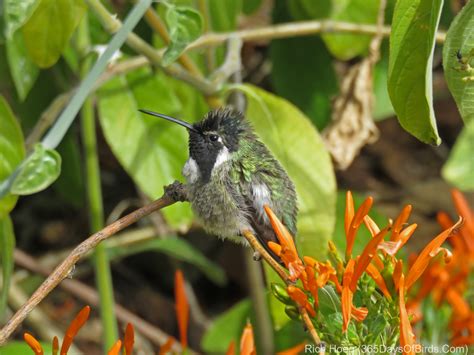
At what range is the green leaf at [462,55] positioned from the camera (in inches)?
54.6

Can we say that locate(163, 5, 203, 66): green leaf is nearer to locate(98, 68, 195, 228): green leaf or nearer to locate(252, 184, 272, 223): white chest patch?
locate(252, 184, 272, 223): white chest patch

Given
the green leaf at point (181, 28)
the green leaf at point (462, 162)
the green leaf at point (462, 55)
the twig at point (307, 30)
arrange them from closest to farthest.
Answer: the green leaf at point (462, 162)
the green leaf at point (462, 55)
the green leaf at point (181, 28)
the twig at point (307, 30)

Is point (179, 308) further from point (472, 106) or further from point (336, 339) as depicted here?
point (472, 106)

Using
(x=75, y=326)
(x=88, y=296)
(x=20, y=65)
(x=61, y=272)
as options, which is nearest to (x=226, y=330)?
(x=88, y=296)

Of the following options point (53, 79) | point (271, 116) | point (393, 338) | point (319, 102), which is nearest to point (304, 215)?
point (271, 116)

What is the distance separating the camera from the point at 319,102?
285 cm

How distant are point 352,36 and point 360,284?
1.29 meters

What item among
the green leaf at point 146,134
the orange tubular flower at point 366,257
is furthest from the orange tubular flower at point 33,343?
the green leaf at point 146,134

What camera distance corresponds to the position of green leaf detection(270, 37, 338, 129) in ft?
9.46

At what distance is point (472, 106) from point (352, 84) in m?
1.34

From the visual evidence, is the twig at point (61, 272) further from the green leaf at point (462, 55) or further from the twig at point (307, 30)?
the twig at point (307, 30)

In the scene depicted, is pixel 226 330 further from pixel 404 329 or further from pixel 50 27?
pixel 404 329

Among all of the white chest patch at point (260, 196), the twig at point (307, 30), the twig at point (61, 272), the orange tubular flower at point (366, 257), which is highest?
the twig at point (61, 272)

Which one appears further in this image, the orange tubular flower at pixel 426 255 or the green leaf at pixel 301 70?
the green leaf at pixel 301 70
